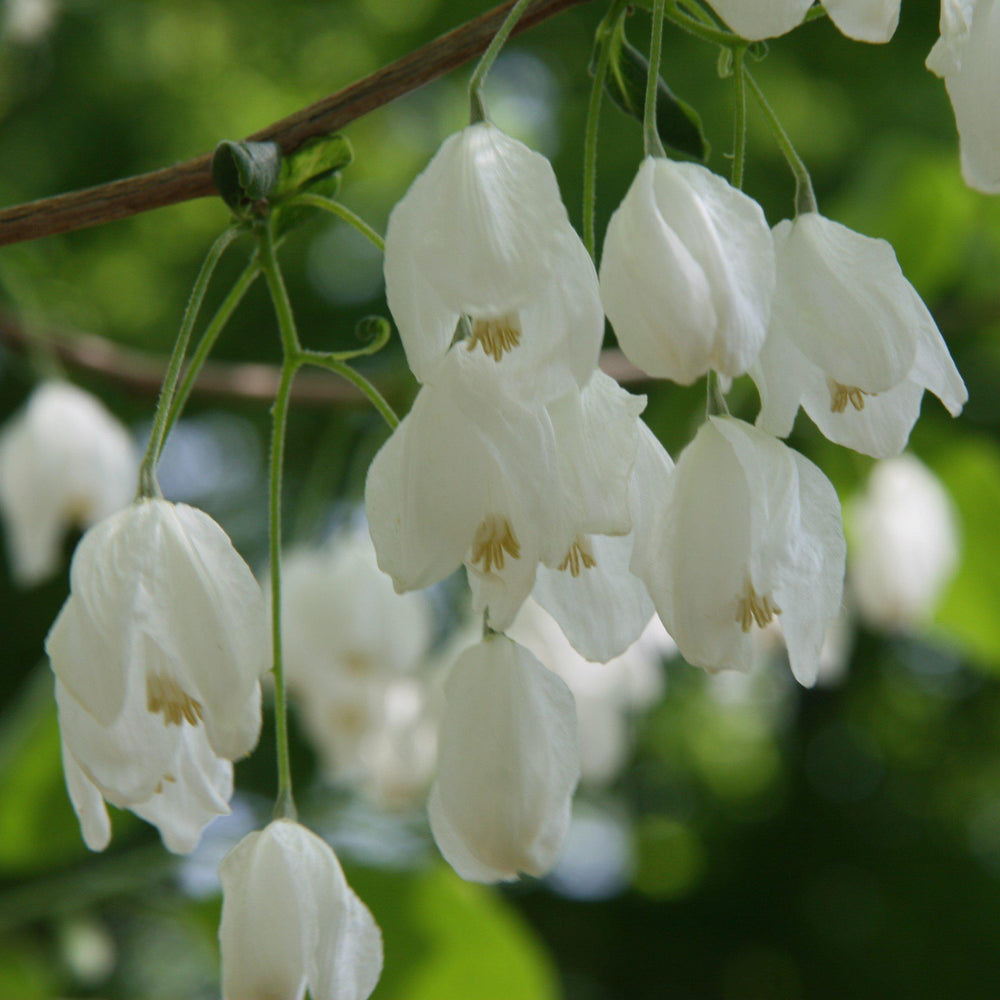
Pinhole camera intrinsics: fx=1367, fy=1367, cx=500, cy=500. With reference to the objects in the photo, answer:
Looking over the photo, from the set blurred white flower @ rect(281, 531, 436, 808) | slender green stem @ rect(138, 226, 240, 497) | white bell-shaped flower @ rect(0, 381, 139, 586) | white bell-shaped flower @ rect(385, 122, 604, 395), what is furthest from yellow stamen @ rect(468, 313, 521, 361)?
white bell-shaped flower @ rect(0, 381, 139, 586)

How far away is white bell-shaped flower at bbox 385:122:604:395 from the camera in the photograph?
468 mm

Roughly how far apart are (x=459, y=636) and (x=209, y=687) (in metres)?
0.87

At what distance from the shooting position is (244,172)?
57 cm

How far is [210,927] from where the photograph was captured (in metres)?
1.59

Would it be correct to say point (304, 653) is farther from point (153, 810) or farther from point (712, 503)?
point (712, 503)

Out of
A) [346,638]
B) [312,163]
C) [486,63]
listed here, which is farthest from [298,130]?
[346,638]

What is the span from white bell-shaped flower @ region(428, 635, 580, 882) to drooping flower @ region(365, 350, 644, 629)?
0.19ft

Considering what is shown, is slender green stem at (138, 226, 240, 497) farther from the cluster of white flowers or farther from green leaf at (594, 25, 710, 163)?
green leaf at (594, 25, 710, 163)

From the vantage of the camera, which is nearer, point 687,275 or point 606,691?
point 687,275

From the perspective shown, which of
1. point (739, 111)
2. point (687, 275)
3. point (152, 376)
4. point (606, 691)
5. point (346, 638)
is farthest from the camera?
point (606, 691)

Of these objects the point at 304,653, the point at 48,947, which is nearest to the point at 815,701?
the point at 48,947

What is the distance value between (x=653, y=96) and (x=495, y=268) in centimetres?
10

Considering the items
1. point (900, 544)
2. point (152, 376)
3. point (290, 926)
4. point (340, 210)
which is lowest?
point (900, 544)

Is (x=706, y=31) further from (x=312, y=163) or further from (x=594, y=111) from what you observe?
(x=312, y=163)
